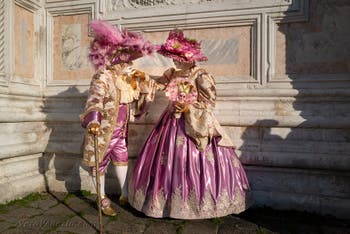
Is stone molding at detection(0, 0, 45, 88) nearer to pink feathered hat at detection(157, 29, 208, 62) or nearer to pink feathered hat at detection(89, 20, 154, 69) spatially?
pink feathered hat at detection(89, 20, 154, 69)

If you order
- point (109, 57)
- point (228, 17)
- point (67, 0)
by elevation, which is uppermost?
point (67, 0)

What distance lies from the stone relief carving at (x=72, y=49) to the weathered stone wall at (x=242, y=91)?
0.01 meters

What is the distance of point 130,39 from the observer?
3.21 meters

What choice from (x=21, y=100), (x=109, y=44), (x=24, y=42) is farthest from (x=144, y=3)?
(x=21, y=100)

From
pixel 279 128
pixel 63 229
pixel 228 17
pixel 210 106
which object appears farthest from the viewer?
pixel 228 17

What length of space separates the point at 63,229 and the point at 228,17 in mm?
3011

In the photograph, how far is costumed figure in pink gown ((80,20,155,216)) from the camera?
3141 mm

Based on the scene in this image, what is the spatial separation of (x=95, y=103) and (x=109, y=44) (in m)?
0.66

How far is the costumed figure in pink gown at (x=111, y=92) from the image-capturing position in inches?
124

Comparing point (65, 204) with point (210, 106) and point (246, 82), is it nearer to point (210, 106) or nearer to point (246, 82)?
point (210, 106)

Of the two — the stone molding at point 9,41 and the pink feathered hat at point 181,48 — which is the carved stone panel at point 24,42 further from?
the pink feathered hat at point 181,48

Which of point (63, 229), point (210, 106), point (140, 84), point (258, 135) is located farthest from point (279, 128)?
point (63, 229)

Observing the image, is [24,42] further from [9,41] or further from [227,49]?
[227,49]

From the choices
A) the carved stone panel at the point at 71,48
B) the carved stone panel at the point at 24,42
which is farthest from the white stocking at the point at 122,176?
the carved stone panel at the point at 24,42
